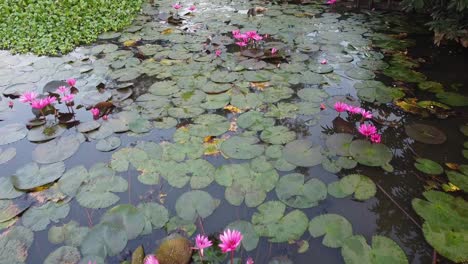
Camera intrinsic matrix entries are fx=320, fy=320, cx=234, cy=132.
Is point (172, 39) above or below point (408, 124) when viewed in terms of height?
above

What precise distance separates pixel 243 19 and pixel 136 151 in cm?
354

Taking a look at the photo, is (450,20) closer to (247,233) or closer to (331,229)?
(331,229)

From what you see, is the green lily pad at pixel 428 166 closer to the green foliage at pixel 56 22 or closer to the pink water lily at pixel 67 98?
the pink water lily at pixel 67 98

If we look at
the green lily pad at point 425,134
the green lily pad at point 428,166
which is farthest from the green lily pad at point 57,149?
the green lily pad at point 425,134

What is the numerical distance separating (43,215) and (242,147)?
1446 millimetres

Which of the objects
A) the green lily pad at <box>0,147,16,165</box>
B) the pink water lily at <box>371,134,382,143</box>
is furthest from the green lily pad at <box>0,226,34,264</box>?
the pink water lily at <box>371,134,382,143</box>

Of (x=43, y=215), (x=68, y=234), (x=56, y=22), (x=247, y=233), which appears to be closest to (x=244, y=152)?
(x=247, y=233)

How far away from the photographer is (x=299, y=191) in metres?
2.16

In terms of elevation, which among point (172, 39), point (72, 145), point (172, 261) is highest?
point (172, 39)

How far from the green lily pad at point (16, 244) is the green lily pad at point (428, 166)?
8.63ft

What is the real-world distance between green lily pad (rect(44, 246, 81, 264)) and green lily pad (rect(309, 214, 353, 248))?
136 cm

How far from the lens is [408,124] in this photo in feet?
9.15

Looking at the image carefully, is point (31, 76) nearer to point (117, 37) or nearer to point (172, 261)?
point (117, 37)

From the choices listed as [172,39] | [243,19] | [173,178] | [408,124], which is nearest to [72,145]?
[173,178]
